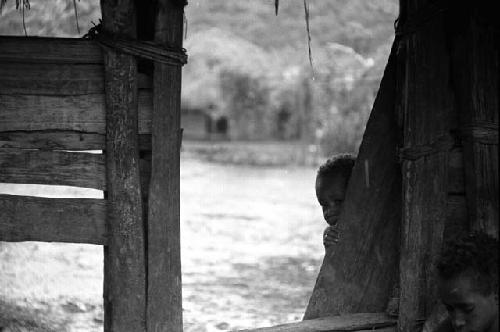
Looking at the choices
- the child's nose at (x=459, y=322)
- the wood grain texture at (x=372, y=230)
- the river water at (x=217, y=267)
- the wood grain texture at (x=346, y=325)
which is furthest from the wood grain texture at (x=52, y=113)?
the river water at (x=217, y=267)

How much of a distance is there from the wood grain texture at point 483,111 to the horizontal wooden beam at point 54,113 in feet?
6.03

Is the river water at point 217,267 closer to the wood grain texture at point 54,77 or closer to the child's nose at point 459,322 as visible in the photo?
the wood grain texture at point 54,77

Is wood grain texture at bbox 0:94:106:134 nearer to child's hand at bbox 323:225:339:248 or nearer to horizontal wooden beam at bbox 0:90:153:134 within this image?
horizontal wooden beam at bbox 0:90:153:134

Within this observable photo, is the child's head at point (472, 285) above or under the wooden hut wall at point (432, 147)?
under

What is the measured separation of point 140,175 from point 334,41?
14608 millimetres

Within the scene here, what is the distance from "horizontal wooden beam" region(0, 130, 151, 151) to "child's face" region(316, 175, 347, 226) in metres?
1.54

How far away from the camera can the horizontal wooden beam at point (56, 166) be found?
3.67 m

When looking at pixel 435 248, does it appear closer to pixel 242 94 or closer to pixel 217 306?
pixel 217 306

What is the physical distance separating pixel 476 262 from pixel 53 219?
2094 millimetres

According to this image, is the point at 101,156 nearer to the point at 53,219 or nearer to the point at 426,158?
the point at 53,219

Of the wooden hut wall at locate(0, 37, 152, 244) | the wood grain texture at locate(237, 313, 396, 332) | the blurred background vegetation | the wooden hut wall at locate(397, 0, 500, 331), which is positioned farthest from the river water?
the blurred background vegetation

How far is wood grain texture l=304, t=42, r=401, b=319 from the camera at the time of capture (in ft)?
13.5

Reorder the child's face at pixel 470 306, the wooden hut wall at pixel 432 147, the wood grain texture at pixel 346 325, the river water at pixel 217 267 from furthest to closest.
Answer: the river water at pixel 217 267, the wood grain texture at pixel 346 325, the wooden hut wall at pixel 432 147, the child's face at pixel 470 306

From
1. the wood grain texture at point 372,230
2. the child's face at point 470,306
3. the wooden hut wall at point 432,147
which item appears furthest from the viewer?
the wood grain texture at point 372,230
